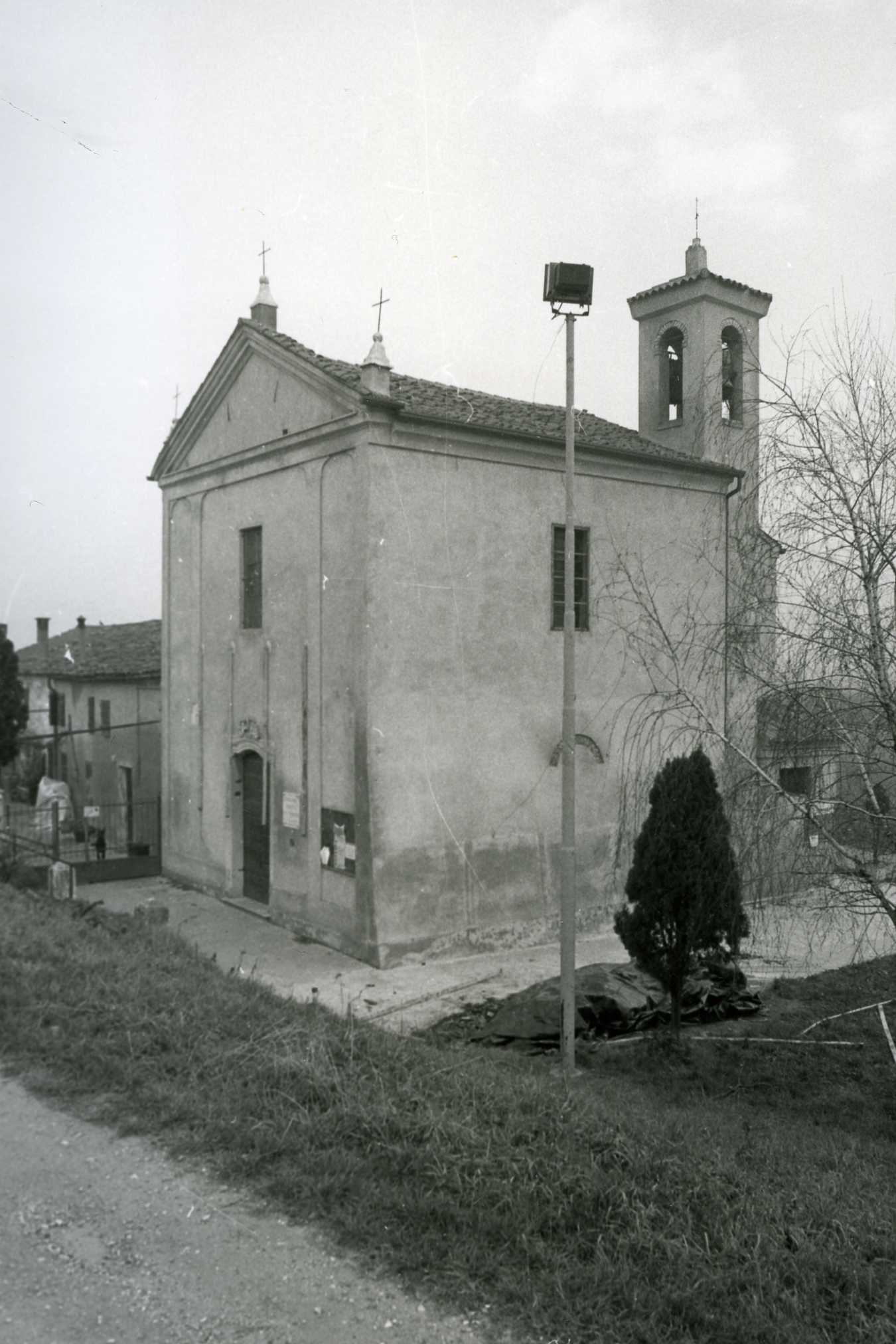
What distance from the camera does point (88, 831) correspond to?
22.5m

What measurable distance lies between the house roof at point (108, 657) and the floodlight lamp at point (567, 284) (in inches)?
600

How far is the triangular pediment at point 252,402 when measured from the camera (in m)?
14.6

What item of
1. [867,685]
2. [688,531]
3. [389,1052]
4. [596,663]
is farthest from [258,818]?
[867,685]

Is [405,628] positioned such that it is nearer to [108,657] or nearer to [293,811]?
[293,811]

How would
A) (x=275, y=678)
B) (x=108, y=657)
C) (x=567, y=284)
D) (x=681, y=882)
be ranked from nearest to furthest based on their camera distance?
(x=567, y=284) → (x=681, y=882) → (x=275, y=678) → (x=108, y=657)

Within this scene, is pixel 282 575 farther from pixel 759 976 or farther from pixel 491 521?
pixel 759 976

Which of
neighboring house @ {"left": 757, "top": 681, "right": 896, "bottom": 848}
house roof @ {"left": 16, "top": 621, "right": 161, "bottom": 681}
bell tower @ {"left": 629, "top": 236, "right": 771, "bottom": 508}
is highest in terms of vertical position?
bell tower @ {"left": 629, "top": 236, "right": 771, "bottom": 508}

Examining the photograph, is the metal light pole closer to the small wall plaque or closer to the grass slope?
the grass slope

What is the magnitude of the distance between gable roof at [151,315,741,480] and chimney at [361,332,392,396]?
0.41 feet

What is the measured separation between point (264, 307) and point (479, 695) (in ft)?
26.1

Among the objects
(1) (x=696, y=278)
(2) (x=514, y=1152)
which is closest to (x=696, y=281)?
(1) (x=696, y=278)

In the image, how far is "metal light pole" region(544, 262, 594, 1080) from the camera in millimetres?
9164

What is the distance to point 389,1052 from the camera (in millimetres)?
7180

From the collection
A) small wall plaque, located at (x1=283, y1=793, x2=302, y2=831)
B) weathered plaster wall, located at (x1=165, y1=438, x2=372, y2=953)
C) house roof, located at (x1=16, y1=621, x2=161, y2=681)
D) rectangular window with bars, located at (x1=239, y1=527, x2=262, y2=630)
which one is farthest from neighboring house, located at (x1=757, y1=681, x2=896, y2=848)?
house roof, located at (x1=16, y1=621, x2=161, y2=681)
